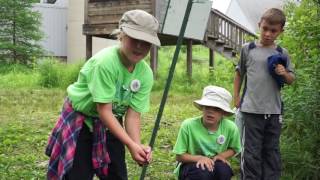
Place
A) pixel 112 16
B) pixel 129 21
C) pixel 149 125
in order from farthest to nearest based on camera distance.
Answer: pixel 112 16
pixel 149 125
pixel 129 21

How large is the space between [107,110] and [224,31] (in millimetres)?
11493

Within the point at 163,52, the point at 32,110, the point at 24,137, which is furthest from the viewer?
the point at 163,52

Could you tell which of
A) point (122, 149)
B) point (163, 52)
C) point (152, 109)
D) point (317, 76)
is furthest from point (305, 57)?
point (163, 52)

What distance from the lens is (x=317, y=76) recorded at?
4.31 meters

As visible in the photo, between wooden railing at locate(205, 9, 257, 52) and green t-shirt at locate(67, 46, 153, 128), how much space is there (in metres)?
10.6


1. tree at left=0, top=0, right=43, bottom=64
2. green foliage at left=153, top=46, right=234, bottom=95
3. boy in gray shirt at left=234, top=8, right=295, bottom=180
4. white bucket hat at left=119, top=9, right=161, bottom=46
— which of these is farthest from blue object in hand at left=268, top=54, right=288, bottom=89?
tree at left=0, top=0, right=43, bottom=64

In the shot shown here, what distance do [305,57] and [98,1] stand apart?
374 inches

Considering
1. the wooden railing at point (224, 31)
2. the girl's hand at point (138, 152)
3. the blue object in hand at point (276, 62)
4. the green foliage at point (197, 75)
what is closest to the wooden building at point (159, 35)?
the wooden railing at point (224, 31)

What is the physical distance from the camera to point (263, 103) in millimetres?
3840

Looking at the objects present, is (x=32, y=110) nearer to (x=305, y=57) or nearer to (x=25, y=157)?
(x=25, y=157)

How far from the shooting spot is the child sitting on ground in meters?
3.33

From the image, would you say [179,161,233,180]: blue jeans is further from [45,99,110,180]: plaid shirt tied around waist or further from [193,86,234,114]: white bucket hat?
[45,99,110,180]: plaid shirt tied around waist

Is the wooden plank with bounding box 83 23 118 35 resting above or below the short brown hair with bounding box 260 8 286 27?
below

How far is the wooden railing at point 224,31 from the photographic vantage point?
13.3 metres
